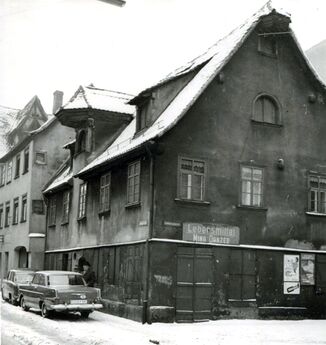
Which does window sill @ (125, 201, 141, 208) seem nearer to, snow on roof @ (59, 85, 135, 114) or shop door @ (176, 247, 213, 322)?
shop door @ (176, 247, 213, 322)

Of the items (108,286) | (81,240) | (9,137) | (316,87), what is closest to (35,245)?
(81,240)

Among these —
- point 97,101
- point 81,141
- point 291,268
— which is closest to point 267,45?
point 291,268

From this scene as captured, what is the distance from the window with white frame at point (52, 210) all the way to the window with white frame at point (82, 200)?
169 inches

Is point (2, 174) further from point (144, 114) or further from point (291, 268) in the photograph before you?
point (291, 268)

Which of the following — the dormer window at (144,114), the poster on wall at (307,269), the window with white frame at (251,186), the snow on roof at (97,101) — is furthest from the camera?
the snow on roof at (97,101)

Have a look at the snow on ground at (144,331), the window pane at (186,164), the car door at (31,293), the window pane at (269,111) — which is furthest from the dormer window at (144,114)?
the snow on ground at (144,331)

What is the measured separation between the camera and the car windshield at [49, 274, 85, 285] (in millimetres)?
18384

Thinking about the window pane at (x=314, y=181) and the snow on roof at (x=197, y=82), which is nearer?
A: the snow on roof at (x=197, y=82)

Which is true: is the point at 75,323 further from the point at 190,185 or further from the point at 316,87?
the point at 316,87

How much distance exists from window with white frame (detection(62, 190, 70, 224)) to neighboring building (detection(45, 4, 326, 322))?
4.74 meters

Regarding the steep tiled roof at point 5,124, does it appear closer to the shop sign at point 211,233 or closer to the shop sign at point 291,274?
the shop sign at point 211,233

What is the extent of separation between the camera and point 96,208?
899 inches

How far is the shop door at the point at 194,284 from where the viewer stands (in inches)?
703

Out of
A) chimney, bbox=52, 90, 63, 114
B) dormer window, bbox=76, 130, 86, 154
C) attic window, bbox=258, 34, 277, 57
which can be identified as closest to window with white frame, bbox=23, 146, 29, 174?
chimney, bbox=52, 90, 63, 114
